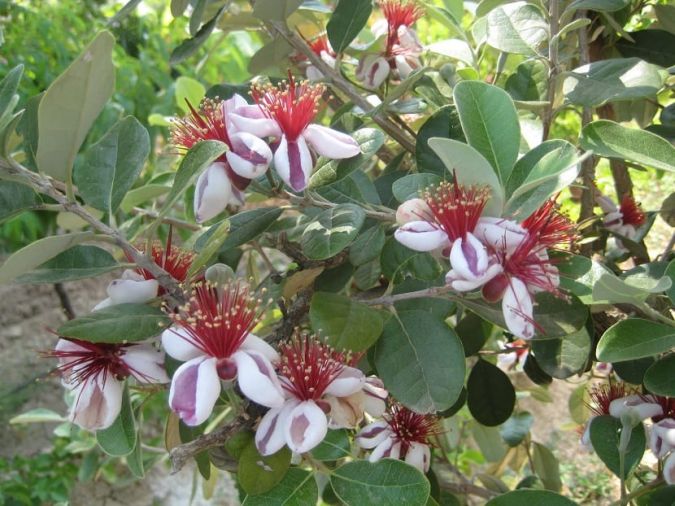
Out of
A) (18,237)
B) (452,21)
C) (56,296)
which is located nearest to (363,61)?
(452,21)

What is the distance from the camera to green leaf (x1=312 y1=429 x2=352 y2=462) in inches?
27.2

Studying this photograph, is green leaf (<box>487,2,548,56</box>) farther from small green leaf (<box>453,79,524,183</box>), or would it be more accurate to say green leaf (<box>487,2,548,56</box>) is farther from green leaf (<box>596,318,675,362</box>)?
green leaf (<box>596,318,675,362</box>)

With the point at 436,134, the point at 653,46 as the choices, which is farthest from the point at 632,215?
the point at 436,134

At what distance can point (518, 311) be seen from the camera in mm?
546

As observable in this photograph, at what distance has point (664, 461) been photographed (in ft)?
2.44

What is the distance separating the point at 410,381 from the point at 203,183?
249 mm

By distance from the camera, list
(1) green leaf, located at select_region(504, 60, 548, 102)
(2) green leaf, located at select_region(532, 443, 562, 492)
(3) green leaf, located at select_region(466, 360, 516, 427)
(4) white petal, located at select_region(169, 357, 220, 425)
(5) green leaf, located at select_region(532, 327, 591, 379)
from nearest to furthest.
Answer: (4) white petal, located at select_region(169, 357, 220, 425), (5) green leaf, located at select_region(532, 327, 591, 379), (1) green leaf, located at select_region(504, 60, 548, 102), (3) green leaf, located at select_region(466, 360, 516, 427), (2) green leaf, located at select_region(532, 443, 562, 492)

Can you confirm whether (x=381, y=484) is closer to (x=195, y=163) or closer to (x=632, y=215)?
(x=195, y=163)

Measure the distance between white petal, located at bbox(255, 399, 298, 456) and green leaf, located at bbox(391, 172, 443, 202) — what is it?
201 mm

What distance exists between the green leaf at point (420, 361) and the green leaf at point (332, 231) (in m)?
0.11

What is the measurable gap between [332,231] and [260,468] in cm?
21

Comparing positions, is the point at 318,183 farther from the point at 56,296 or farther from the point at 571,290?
the point at 56,296

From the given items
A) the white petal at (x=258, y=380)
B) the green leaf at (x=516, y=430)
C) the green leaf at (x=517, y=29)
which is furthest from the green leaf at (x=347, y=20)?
the green leaf at (x=516, y=430)

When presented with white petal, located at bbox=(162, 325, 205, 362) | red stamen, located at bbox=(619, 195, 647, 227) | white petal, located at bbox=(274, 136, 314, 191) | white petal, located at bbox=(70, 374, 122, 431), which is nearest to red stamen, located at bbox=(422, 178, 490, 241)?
white petal, located at bbox=(274, 136, 314, 191)
